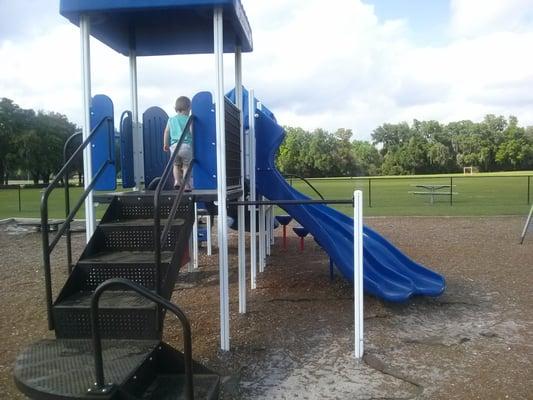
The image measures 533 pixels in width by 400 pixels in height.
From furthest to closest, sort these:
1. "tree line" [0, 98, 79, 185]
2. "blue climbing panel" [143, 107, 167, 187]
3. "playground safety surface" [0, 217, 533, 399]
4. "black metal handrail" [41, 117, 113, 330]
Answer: "tree line" [0, 98, 79, 185] → "blue climbing panel" [143, 107, 167, 187] → "playground safety surface" [0, 217, 533, 399] → "black metal handrail" [41, 117, 113, 330]

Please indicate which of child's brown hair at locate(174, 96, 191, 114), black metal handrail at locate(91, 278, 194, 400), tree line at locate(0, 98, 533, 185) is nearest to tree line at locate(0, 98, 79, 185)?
tree line at locate(0, 98, 533, 185)

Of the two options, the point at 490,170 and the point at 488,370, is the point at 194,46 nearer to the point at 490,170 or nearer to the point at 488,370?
the point at 488,370

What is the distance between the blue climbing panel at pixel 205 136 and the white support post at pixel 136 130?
76.7 inches

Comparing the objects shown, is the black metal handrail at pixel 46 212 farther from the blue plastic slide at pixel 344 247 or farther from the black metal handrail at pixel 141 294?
the blue plastic slide at pixel 344 247

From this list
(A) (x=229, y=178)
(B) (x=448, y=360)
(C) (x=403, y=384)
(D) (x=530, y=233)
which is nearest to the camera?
(C) (x=403, y=384)

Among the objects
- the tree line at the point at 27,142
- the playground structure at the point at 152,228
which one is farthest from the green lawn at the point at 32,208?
the tree line at the point at 27,142

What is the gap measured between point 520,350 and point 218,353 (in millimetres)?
3014

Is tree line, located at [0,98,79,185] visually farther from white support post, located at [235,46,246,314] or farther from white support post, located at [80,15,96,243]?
white support post, located at [80,15,96,243]

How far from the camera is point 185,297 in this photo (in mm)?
7602

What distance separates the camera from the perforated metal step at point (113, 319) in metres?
3.93

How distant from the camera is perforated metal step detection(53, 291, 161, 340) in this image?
393cm

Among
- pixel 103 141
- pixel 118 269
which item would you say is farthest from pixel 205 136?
pixel 118 269

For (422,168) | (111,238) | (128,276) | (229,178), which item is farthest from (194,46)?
(422,168)

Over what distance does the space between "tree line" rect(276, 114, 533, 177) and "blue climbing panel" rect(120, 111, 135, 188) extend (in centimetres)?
6148
